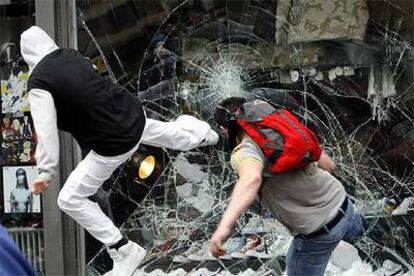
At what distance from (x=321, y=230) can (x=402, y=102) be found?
84.5 inches

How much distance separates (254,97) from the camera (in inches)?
201

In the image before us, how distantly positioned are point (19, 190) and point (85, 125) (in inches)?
72.0

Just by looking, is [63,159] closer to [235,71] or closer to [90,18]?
[90,18]

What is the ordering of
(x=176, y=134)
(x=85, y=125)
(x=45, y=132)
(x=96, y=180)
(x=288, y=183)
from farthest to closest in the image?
(x=176, y=134)
(x=96, y=180)
(x=85, y=125)
(x=45, y=132)
(x=288, y=183)

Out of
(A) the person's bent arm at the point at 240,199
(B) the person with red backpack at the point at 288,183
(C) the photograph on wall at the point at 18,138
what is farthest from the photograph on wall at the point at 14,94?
(A) the person's bent arm at the point at 240,199

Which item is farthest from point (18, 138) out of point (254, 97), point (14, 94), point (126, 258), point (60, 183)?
point (254, 97)

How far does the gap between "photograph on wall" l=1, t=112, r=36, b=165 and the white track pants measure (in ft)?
4.83

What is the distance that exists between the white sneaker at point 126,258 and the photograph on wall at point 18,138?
1.59m

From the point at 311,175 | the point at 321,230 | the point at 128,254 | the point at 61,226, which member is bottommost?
the point at 61,226

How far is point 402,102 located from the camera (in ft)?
16.4

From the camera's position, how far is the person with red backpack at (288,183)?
9.66 ft

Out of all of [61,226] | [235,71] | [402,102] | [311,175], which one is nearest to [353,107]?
[402,102]

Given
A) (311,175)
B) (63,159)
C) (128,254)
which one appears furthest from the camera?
(63,159)

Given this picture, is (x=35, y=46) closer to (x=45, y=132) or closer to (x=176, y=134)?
(x=45, y=132)
